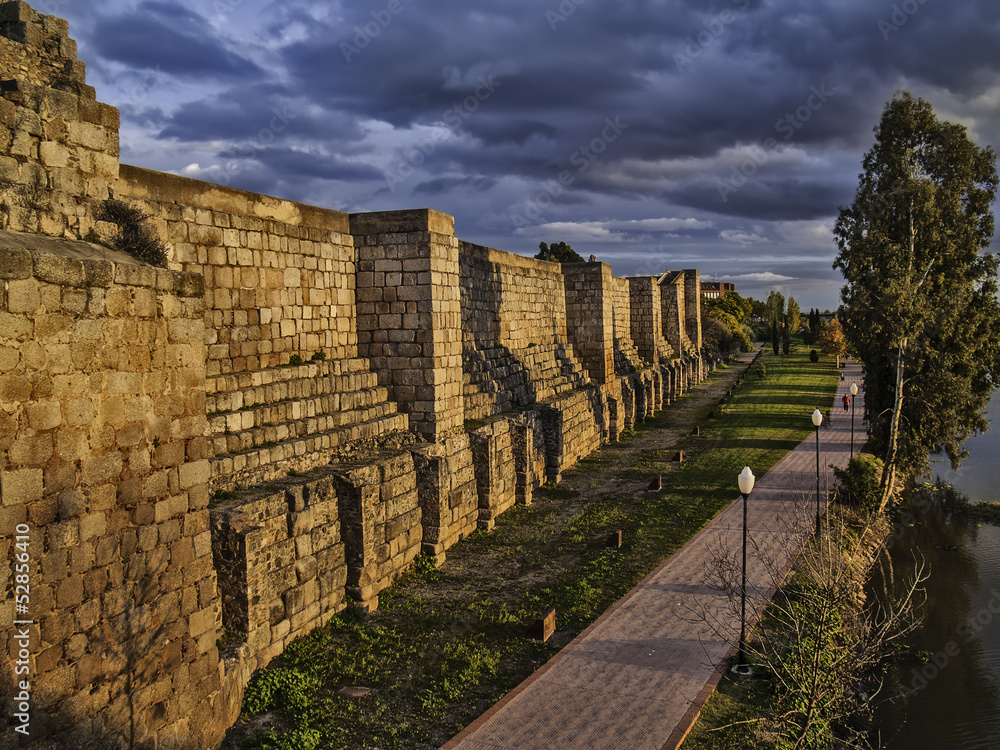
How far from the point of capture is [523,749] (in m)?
6.64

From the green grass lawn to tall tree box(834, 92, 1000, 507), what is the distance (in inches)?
180

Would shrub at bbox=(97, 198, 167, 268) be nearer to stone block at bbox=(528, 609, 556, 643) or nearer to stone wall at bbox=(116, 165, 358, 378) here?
stone wall at bbox=(116, 165, 358, 378)

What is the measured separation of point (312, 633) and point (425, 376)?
14.9ft

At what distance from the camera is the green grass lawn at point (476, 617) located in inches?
279

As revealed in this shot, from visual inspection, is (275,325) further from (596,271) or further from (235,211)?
(596,271)

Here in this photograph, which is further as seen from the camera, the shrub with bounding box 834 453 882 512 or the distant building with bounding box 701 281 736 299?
the distant building with bounding box 701 281 736 299

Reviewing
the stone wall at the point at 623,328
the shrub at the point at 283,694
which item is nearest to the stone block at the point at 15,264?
the shrub at the point at 283,694

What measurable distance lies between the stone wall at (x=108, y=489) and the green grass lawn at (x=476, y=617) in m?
1.28

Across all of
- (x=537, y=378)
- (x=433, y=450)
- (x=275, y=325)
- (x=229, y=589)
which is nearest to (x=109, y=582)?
(x=229, y=589)

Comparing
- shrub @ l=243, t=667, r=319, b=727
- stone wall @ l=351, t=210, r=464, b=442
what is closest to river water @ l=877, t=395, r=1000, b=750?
shrub @ l=243, t=667, r=319, b=727

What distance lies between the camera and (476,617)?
9.59 meters

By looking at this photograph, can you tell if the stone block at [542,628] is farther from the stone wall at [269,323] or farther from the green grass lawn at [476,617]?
the stone wall at [269,323]

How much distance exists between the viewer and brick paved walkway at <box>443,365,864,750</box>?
6.93 m

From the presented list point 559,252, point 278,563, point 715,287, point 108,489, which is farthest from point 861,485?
point 715,287
